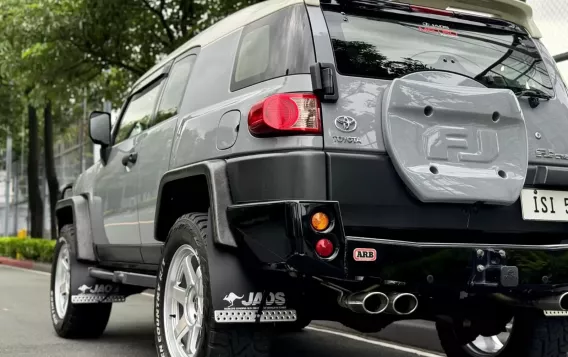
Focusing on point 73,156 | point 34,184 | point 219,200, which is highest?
point 73,156

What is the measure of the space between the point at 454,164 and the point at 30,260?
1774 centimetres


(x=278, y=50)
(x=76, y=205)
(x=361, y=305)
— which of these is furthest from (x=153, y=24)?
(x=361, y=305)

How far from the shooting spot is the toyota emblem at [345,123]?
3.21m

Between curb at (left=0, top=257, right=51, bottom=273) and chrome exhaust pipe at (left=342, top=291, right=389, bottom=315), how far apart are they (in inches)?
582

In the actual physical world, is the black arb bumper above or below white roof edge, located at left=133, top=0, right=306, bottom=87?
below

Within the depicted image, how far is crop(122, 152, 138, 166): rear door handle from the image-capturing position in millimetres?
5016

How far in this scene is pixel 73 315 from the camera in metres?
5.90

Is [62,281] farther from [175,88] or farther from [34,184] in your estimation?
[34,184]

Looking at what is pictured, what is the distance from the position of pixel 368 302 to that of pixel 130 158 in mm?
2441

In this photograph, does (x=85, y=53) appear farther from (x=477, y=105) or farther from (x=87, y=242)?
(x=477, y=105)

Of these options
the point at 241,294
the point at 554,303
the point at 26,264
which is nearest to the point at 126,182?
the point at 241,294

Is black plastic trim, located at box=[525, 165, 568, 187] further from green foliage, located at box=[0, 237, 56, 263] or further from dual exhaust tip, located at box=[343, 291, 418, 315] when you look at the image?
green foliage, located at box=[0, 237, 56, 263]

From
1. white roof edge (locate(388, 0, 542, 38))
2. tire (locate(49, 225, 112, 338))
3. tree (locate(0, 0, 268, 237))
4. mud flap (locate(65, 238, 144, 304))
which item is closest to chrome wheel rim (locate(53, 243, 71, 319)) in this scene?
tire (locate(49, 225, 112, 338))

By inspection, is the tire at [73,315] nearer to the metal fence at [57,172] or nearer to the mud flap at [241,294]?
the mud flap at [241,294]
